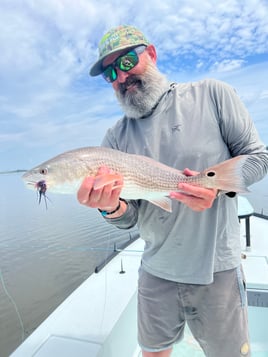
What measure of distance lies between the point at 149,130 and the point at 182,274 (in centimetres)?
99

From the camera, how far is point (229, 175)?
161 centimetres

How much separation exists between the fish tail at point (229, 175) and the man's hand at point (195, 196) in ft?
0.21

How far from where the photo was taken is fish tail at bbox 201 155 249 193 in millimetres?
1589

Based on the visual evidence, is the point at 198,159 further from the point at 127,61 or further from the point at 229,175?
the point at 127,61

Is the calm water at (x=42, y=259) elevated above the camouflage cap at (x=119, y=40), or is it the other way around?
the camouflage cap at (x=119, y=40)

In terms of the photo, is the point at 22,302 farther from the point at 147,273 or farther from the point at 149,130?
the point at 149,130

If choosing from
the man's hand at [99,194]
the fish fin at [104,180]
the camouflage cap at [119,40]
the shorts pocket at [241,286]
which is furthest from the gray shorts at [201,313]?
the camouflage cap at [119,40]

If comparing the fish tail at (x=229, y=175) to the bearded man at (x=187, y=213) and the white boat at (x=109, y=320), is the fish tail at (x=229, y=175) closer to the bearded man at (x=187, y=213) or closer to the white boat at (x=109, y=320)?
the bearded man at (x=187, y=213)

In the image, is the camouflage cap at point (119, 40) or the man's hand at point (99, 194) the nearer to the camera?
the man's hand at point (99, 194)

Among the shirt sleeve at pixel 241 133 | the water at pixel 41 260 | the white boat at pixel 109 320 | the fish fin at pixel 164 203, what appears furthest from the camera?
the water at pixel 41 260

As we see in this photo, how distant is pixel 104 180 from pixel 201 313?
1.08 meters

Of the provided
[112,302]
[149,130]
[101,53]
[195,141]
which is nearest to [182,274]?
[195,141]

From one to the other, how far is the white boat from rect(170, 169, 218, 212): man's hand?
1497 millimetres

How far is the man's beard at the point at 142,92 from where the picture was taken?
6.52 feet
